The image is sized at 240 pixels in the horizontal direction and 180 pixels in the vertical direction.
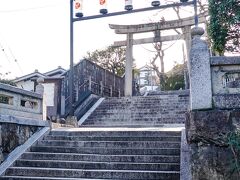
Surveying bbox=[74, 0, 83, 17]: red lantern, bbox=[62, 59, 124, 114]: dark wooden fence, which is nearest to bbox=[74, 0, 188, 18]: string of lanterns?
bbox=[74, 0, 83, 17]: red lantern

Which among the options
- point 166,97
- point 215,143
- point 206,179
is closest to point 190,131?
point 215,143

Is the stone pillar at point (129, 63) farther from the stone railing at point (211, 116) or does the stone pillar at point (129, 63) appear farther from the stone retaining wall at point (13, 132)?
the stone railing at point (211, 116)

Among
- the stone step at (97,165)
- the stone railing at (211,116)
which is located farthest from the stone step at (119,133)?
the stone railing at (211,116)

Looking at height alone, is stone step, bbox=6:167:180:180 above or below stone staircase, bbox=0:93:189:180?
below

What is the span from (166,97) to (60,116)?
5.21m

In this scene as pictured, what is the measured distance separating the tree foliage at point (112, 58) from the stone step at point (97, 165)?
848 inches

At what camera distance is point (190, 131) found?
5.13 meters

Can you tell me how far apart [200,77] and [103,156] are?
2.75m

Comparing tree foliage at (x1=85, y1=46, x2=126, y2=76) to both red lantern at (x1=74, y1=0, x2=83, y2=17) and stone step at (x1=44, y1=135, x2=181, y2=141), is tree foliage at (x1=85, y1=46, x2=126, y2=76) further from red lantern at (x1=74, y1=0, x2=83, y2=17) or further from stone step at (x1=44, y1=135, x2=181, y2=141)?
stone step at (x1=44, y1=135, x2=181, y2=141)

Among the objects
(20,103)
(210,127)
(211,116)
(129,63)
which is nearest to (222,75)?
(211,116)

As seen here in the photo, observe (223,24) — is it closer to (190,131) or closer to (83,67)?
(190,131)

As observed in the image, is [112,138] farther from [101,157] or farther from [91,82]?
[91,82]

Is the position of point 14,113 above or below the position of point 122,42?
below

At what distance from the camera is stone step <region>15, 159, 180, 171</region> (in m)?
6.02
